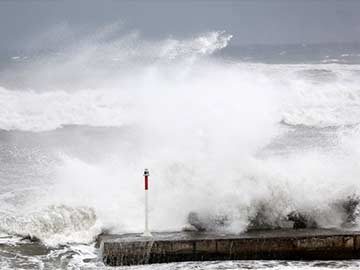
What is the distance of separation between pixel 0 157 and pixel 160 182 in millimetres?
6194

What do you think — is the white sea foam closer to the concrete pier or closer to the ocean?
the ocean

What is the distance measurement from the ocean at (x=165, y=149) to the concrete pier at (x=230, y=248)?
8.3 inches

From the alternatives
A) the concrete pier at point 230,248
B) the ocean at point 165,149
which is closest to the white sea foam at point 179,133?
the ocean at point 165,149

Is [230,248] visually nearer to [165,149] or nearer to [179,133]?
[165,149]

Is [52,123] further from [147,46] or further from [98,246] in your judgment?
[147,46]

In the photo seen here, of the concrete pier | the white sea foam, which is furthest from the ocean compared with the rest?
the concrete pier

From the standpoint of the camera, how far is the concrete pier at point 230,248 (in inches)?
364

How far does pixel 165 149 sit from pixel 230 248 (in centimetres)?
692

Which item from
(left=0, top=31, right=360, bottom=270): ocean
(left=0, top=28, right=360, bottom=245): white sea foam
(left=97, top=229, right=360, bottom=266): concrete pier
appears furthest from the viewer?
(left=0, top=28, right=360, bottom=245): white sea foam

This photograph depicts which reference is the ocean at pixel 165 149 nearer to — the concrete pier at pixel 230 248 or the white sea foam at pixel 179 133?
the white sea foam at pixel 179 133

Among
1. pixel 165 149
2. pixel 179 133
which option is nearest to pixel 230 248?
pixel 165 149

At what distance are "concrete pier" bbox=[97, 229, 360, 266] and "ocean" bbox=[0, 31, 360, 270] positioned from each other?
0.21 m

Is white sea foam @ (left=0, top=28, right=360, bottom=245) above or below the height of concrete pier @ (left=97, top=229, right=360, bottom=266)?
above

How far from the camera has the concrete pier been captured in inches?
364
